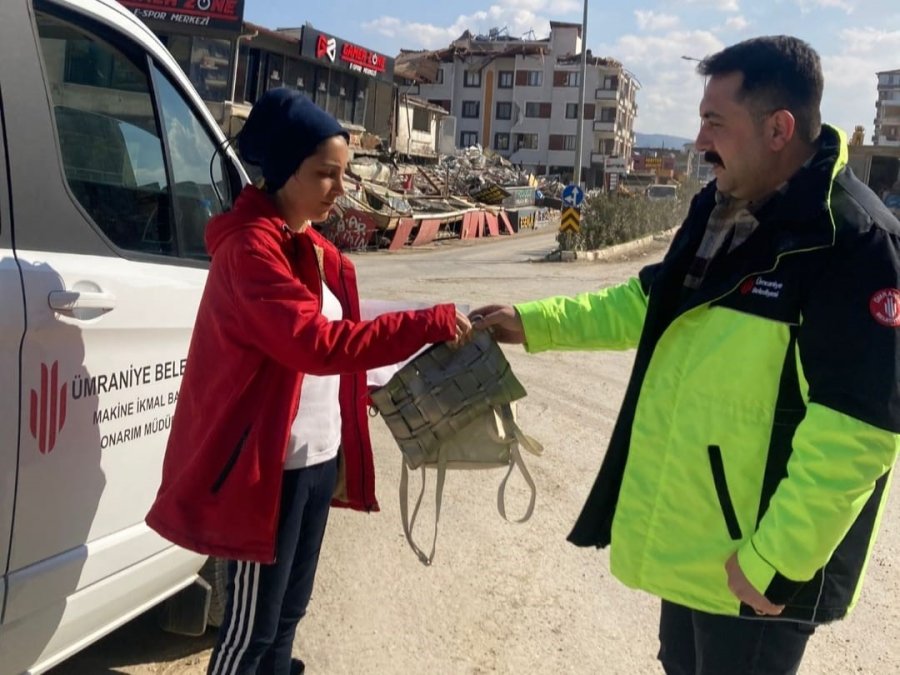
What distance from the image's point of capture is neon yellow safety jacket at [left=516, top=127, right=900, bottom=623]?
178 centimetres

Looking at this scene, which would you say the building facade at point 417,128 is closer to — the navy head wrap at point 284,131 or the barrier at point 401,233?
the barrier at point 401,233

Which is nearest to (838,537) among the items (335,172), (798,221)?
(798,221)

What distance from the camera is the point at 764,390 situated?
6.32 feet

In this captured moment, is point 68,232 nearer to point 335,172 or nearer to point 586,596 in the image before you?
point 335,172

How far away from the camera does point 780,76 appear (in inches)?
77.7

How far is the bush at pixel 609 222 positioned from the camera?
23788 millimetres

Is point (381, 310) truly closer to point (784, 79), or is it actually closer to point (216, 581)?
point (216, 581)

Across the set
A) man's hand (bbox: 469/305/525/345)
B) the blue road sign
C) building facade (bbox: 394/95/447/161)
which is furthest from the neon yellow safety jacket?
building facade (bbox: 394/95/447/161)

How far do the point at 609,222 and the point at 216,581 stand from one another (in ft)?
73.2

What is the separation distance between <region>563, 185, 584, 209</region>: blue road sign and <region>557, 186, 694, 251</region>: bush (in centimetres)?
47

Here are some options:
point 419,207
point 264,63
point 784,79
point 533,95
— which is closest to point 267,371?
point 784,79

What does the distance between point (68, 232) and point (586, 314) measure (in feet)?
4.95

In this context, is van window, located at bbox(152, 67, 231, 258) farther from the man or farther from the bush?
the bush

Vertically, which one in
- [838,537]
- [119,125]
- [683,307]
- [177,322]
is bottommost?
[838,537]
